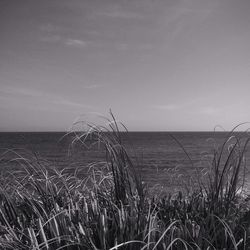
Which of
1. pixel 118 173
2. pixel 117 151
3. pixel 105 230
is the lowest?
pixel 105 230

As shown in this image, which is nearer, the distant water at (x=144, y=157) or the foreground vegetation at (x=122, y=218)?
the foreground vegetation at (x=122, y=218)

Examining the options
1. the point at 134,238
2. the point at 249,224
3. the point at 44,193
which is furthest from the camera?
the point at 44,193

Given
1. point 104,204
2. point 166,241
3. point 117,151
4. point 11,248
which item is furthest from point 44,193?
point 166,241

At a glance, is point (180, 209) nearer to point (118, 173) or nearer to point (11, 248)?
point (118, 173)

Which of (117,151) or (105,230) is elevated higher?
(117,151)

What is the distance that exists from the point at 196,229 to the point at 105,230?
1.84ft

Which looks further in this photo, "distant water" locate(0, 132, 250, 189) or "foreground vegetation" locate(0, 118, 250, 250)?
"distant water" locate(0, 132, 250, 189)

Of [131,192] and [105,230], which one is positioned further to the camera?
[131,192]

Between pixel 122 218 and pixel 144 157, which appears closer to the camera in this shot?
pixel 122 218

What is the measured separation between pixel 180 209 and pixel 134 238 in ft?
2.68

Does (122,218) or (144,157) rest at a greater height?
(122,218)

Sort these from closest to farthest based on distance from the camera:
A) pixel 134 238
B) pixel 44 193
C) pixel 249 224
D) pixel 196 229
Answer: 1. pixel 134 238
2. pixel 196 229
3. pixel 249 224
4. pixel 44 193

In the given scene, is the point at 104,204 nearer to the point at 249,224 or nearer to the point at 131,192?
the point at 131,192

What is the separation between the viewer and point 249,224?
7.22 ft
